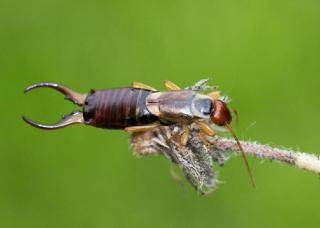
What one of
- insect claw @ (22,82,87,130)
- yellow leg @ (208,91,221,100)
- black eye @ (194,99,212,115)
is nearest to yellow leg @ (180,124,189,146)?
black eye @ (194,99,212,115)

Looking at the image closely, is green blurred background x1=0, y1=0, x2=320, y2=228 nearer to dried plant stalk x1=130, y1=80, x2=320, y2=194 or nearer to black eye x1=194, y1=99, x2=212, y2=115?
black eye x1=194, y1=99, x2=212, y2=115

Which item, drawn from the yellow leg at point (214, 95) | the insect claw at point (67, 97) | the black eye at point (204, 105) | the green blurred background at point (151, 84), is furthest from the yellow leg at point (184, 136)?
the green blurred background at point (151, 84)

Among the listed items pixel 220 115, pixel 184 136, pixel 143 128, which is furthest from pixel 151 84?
pixel 184 136

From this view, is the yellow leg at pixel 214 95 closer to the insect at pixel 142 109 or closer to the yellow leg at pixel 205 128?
the insect at pixel 142 109

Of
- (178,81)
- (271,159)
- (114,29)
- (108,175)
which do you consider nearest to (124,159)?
(108,175)

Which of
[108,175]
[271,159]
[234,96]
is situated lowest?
[108,175]

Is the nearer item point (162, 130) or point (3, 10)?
point (162, 130)

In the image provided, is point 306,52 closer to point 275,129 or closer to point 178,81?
point 275,129
